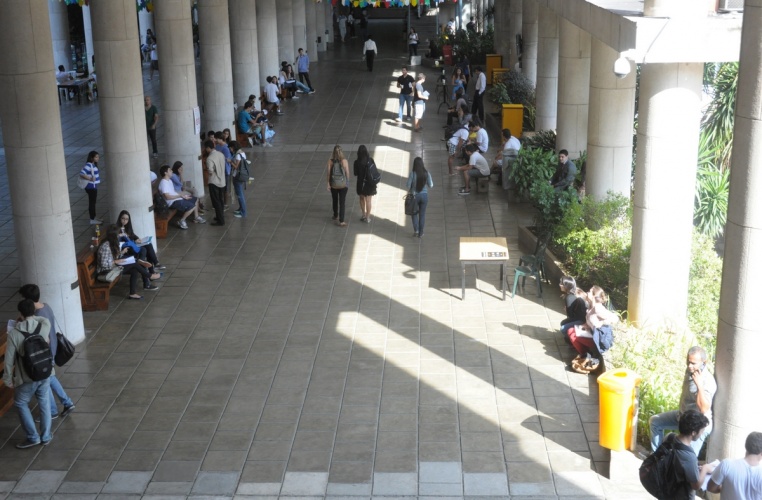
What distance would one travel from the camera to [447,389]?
12.3 meters

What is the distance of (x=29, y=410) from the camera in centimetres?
1096

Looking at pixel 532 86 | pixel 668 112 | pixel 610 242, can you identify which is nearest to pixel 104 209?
pixel 610 242

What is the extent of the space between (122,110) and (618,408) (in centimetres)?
1021

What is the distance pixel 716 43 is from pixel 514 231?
7.52 meters

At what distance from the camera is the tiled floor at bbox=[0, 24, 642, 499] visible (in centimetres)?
1034

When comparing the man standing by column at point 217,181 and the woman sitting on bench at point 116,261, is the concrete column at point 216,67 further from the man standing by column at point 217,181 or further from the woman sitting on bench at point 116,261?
the woman sitting on bench at point 116,261

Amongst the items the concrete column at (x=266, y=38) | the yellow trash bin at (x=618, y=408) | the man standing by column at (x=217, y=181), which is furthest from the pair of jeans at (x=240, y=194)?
the concrete column at (x=266, y=38)

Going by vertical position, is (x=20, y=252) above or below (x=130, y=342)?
above

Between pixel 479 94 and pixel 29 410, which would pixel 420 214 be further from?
pixel 479 94

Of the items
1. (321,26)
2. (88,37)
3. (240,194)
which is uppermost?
(88,37)

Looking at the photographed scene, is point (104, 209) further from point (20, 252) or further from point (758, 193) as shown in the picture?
point (758, 193)

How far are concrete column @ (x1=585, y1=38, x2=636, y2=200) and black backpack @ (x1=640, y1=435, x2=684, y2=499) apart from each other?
867 cm

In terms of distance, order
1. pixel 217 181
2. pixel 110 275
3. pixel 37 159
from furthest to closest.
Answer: pixel 217 181, pixel 110 275, pixel 37 159

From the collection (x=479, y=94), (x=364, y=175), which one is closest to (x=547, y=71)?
(x=479, y=94)
